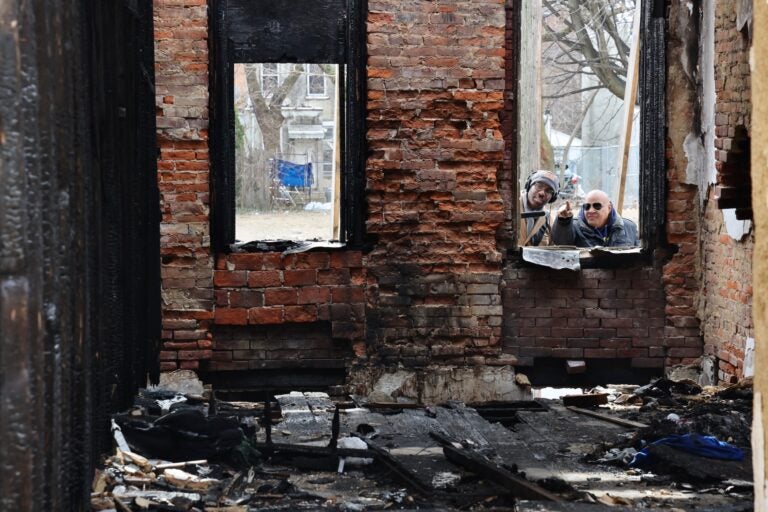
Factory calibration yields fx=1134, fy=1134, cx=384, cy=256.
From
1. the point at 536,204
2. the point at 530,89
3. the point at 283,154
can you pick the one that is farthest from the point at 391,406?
the point at 283,154

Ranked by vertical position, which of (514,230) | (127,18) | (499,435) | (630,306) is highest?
(127,18)

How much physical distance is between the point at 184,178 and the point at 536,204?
131 inches

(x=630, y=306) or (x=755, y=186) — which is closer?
(x=755, y=186)

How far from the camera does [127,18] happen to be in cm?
521

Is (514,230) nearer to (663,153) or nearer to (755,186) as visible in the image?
(663,153)

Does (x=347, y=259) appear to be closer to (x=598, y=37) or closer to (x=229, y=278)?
(x=229, y=278)

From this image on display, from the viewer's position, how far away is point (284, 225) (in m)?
23.5

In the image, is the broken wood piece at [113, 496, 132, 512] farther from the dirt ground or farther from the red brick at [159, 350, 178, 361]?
the dirt ground

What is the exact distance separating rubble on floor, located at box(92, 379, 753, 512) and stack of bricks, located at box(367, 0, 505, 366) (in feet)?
2.30

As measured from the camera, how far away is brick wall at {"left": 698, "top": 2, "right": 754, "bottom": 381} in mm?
7141

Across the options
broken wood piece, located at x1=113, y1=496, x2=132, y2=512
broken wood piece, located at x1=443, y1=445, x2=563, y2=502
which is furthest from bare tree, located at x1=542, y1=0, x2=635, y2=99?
broken wood piece, located at x1=113, y1=496, x2=132, y2=512

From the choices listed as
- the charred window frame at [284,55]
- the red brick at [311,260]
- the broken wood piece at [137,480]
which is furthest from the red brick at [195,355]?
the broken wood piece at [137,480]

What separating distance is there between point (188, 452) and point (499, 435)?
6.45ft

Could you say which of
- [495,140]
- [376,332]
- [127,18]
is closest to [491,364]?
[376,332]
